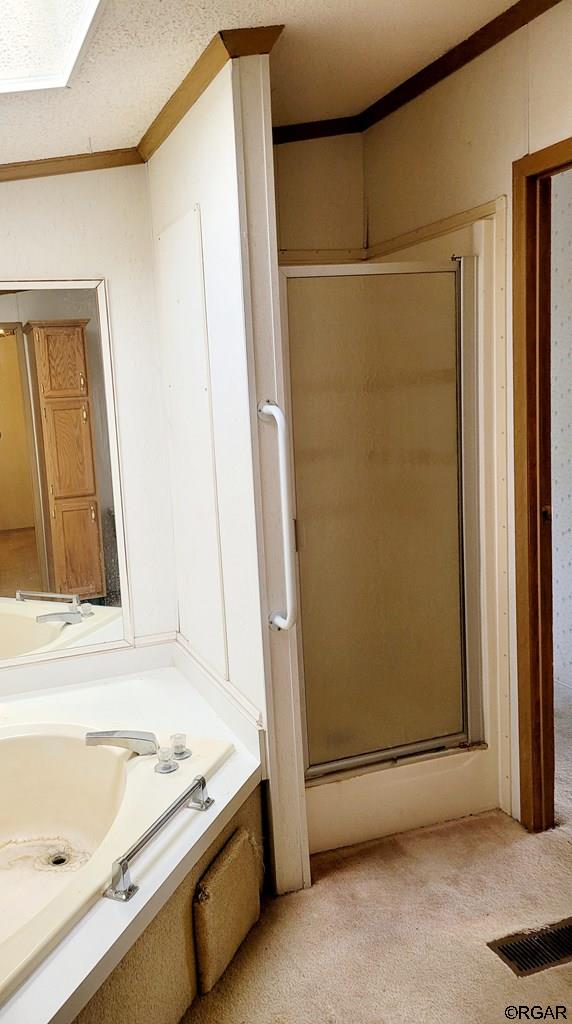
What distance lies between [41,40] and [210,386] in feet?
2.87

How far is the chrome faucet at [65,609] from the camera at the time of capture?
2.63 m

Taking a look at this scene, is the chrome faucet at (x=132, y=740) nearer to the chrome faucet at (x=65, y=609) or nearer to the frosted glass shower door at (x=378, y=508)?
the frosted glass shower door at (x=378, y=508)

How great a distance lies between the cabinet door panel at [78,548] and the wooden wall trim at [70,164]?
0.97 meters

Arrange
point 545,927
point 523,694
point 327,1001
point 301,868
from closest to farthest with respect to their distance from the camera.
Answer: point 327,1001 < point 545,927 < point 301,868 < point 523,694

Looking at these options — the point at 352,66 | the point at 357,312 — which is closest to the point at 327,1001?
the point at 357,312

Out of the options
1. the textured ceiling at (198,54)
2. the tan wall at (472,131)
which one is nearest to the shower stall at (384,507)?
the tan wall at (472,131)

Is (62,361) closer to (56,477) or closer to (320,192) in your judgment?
(56,477)

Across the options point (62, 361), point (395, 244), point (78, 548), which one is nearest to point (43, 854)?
point (78, 548)

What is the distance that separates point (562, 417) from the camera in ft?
11.1

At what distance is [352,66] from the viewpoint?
2246 mm

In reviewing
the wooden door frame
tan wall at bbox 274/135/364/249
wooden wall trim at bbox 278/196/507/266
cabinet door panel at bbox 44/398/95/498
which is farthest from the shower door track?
tan wall at bbox 274/135/364/249

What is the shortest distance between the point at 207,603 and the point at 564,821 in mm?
1206

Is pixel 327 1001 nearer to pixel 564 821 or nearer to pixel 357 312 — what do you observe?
pixel 564 821

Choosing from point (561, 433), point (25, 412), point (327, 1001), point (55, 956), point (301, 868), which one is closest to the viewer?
point (55, 956)
